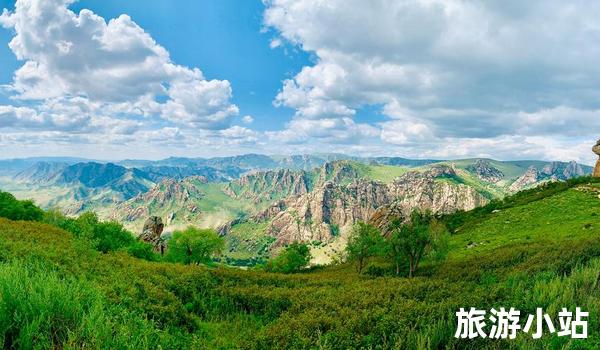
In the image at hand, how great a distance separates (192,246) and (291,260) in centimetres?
3028

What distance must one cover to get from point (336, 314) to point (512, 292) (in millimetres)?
8515

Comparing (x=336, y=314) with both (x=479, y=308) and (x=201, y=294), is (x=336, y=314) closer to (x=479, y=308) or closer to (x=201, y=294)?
(x=479, y=308)

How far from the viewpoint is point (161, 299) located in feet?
51.3

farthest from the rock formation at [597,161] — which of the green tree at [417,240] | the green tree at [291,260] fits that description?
the green tree at [417,240]

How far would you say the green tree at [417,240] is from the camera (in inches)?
1743

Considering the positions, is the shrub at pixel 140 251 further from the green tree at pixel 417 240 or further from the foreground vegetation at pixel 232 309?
the green tree at pixel 417 240

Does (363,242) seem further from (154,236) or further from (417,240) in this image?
(154,236)

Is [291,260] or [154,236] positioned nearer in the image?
[291,260]

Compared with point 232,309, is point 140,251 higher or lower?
lower

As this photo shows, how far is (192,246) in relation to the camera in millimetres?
90500

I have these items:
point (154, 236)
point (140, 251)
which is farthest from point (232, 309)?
point (154, 236)

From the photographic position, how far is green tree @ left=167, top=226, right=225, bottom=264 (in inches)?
3570

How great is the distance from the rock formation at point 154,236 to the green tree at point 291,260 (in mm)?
43123

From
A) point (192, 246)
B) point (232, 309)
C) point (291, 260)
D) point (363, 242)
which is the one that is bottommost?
point (291, 260)
